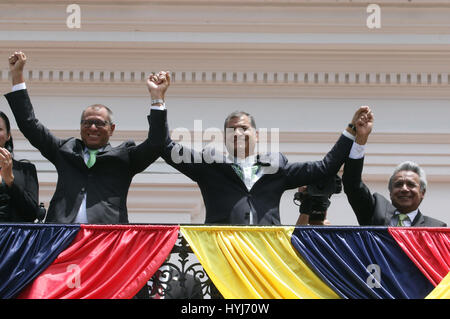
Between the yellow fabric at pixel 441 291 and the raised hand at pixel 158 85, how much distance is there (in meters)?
2.03

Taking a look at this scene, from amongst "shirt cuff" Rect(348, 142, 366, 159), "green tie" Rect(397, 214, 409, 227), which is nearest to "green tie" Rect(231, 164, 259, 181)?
"shirt cuff" Rect(348, 142, 366, 159)

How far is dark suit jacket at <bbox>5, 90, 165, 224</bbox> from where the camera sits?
7059 millimetres

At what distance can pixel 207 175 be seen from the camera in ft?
23.4

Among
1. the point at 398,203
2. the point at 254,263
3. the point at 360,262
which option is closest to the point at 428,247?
the point at 360,262

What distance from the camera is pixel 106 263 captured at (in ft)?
22.3

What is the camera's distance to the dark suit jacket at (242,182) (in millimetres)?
7078

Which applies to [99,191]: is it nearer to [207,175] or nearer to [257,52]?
[207,175]

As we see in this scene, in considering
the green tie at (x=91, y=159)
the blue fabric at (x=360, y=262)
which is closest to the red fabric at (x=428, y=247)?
the blue fabric at (x=360, y=262)

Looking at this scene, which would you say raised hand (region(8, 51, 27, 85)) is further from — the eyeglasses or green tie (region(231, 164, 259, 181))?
green tie (region(231, 164, 259, 181))

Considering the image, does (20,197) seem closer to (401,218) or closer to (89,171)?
(89,171)

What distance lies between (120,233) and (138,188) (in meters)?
3.59

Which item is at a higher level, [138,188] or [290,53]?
[290,53]

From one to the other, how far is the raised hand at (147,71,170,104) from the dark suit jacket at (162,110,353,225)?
28 cm
